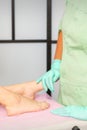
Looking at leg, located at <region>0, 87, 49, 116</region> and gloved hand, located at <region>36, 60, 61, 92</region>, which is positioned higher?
gloved hand, located at <region>36, 60, 61, 92</region>

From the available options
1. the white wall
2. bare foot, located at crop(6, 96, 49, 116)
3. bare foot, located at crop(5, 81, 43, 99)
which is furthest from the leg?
the white wall

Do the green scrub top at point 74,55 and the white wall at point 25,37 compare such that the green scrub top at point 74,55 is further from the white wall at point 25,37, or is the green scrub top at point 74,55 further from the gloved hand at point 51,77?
the white wall at point 25,37

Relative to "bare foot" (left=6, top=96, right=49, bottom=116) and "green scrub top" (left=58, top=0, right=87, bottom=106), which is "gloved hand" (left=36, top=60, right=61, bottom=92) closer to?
"green scrub top" (left=58, top=0, right=87, bottom=106)

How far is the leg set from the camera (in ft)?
3.07

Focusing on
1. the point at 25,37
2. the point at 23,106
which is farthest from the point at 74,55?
the point at 25,37

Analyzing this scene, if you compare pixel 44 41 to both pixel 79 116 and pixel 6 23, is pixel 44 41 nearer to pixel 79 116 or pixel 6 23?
pixel 6 23

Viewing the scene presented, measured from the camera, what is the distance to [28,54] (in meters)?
1.57

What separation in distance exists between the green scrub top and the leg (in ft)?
0.42

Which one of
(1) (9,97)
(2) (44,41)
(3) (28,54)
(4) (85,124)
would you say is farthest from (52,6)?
(4) (85,124)

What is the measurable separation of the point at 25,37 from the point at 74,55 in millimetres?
584

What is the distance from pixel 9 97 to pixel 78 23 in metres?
0.38

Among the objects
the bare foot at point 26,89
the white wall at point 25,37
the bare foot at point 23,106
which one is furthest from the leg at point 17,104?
the white wall at point 25,37

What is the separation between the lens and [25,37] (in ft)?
5.12

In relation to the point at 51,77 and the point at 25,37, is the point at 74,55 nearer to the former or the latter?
the point at 51,77
